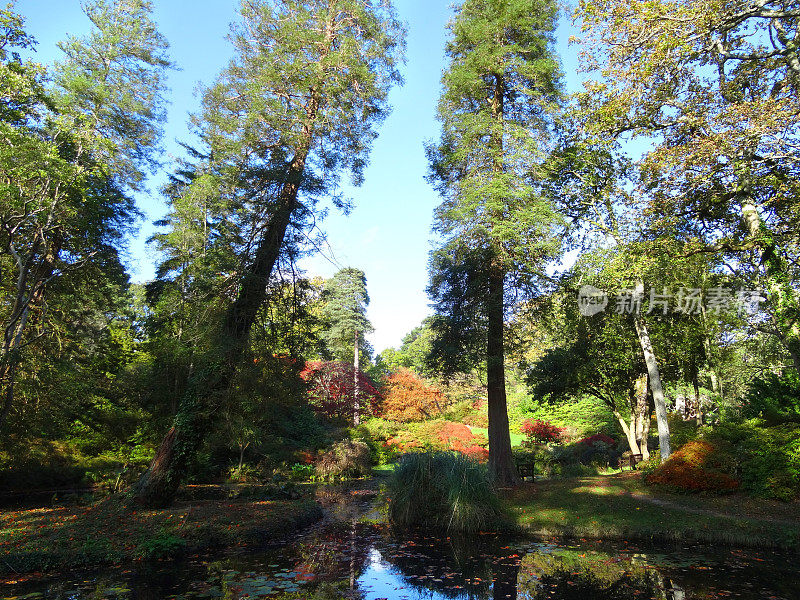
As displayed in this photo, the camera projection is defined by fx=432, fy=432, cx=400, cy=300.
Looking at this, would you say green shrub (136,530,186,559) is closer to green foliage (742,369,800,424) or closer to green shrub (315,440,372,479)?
green shrub (315,440,372,479)

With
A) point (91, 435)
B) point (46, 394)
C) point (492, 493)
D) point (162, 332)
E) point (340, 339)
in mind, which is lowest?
point (492, 493)

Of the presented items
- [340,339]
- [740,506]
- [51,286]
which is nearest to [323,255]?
[51,286]

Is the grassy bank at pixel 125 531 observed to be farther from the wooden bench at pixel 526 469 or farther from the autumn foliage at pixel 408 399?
the autumn foliage at pixel 408 399

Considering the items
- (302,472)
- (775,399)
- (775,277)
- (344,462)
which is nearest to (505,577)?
(775,277)

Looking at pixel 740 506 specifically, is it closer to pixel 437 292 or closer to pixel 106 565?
pixel 437 292

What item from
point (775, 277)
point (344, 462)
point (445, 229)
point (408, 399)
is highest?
point (445, 229)

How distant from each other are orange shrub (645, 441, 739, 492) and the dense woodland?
0.05 metres

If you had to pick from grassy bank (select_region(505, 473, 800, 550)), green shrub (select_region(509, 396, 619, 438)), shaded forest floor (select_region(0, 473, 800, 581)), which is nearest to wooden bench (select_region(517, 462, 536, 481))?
shaded forest floor (select_region(0, 473, 800, 581))

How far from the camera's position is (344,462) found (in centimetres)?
1844

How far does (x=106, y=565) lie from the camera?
20.8 ft

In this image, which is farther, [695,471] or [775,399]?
[775,399]

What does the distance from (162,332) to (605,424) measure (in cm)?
2079

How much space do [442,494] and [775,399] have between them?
9.01 meters

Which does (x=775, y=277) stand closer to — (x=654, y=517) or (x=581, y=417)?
(x=654, y=517)
